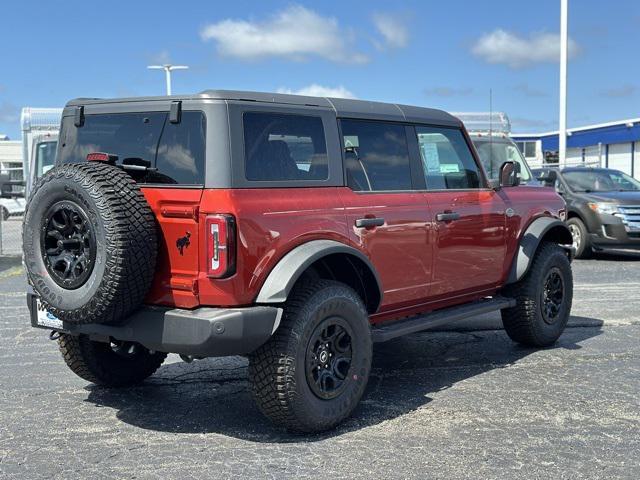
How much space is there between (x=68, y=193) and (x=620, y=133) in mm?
34320

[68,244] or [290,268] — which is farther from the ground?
[68,244]

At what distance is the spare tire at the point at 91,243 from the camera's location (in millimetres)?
4027

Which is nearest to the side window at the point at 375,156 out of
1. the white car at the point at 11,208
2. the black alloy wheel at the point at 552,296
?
the black alloy wheel at the point at 552,296

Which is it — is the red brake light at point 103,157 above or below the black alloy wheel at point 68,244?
above

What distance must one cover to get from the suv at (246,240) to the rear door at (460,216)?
4cm

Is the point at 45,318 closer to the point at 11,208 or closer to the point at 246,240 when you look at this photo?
the point at 246,240

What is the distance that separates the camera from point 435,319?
549cm

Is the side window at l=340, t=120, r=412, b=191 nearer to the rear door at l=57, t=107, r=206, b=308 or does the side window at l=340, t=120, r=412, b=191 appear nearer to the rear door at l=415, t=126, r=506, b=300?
the rear door at l=415, t=126, r=506, b=300

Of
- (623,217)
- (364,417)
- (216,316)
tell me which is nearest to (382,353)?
(364,417)

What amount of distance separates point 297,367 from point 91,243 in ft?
4.25

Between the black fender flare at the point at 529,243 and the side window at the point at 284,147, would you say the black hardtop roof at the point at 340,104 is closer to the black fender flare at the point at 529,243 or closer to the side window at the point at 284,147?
the side window at the point at 284,147

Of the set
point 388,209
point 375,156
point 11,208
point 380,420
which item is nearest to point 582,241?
point 375,156

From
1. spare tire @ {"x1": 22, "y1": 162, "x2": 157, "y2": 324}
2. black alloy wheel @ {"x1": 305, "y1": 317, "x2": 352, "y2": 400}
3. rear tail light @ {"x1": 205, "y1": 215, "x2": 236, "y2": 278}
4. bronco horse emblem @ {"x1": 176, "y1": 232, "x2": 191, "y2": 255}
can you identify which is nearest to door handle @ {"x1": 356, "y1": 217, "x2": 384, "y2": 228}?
black alloy wheel @ {"x1": 305, "y1": 317, "x2": 352, "y2": 400}

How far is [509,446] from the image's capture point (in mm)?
4254
